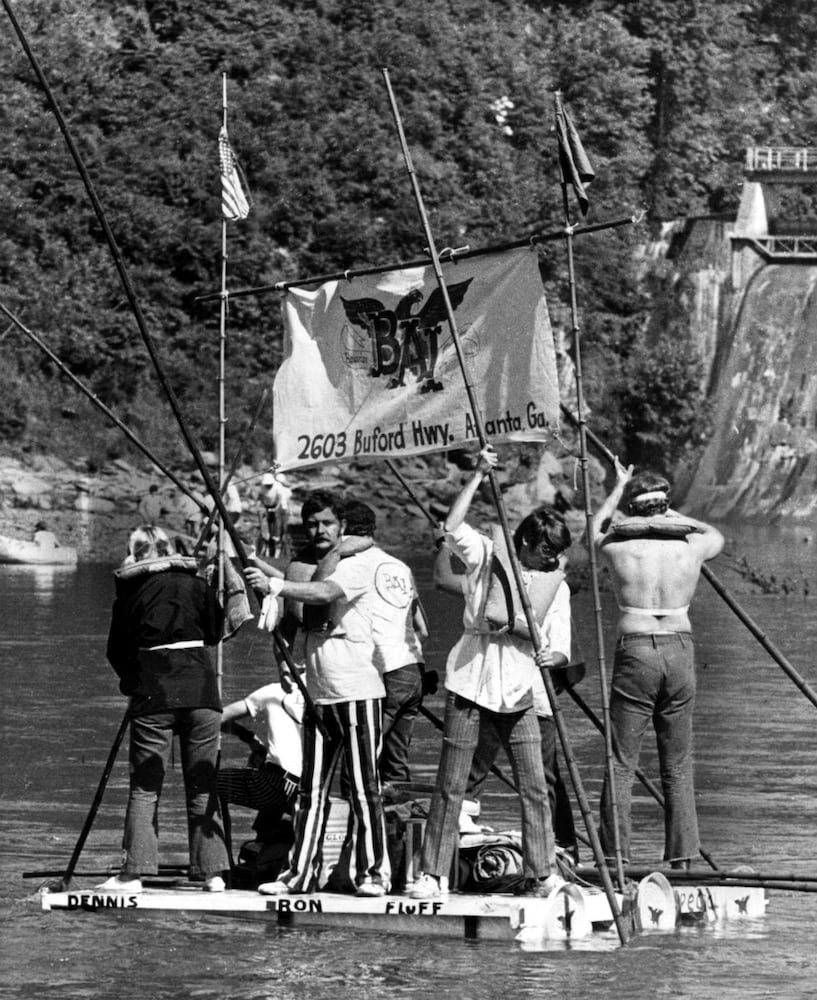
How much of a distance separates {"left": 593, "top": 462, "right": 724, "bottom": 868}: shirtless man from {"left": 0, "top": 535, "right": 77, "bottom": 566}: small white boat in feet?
81.8

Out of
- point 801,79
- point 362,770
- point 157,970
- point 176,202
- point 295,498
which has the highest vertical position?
point 801,79

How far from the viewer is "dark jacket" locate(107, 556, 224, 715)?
10.6m

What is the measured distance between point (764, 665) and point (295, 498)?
22.4m

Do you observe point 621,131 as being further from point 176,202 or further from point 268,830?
point 268,830

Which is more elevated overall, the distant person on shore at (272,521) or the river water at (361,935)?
the distant person on shore at (272,521)

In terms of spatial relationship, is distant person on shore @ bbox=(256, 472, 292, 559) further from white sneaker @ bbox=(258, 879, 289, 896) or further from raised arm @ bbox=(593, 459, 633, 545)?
white sneaker @ bbox=(258, 879, 289, 896)

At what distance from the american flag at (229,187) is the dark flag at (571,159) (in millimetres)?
2609

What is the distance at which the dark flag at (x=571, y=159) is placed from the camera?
10898mm

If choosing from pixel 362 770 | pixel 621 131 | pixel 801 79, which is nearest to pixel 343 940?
pixel 362 770

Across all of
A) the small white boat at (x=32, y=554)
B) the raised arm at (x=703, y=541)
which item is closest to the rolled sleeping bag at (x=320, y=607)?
the raised arm at (x=703, y=541)

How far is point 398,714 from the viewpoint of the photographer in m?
11.3

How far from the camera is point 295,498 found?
1715 inches

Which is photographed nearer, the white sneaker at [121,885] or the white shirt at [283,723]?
the white sneaker at [121,885]

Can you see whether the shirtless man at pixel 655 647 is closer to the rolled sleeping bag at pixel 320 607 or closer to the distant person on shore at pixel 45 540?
the rolled sleeping bag at pixel 320 607
